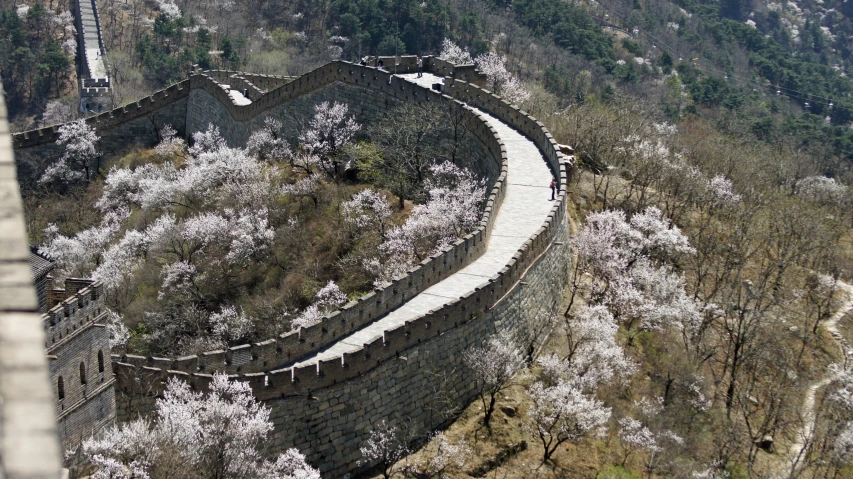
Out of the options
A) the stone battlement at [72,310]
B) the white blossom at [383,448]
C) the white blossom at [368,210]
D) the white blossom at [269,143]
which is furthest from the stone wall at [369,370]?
the white blossom at [269,143]

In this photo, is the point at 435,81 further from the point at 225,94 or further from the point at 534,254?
the point at 534,254

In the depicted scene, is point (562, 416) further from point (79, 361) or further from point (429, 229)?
point (79, 361)

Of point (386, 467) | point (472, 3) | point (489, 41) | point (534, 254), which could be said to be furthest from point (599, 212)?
point (472, 3)

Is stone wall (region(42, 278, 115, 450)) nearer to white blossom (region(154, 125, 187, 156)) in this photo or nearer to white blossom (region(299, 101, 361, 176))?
white blossom (region(299, 101, 361, 176))

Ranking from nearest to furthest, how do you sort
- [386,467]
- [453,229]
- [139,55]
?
1. [386,467]
2. [453,229]
3. [139,55]

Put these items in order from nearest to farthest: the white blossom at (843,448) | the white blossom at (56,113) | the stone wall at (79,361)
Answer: the stone wall at (79,361), the white blossom at (843,448), the white blossom at (56,113)

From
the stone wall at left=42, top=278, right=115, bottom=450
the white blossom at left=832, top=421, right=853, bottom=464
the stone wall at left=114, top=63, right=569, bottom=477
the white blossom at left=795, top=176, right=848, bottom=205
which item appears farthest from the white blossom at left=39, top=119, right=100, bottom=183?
the white blossom at left=832, top=421, right=853, bottom=464

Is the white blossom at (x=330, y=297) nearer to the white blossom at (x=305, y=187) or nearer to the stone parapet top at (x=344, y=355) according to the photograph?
the stone parapet top at (x=344, y=355)
